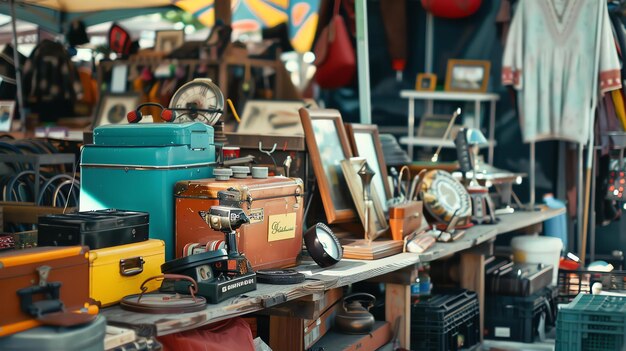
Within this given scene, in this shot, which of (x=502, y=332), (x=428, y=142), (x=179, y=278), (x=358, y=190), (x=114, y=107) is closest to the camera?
(x=179, y=278)

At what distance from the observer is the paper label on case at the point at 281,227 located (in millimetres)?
4367

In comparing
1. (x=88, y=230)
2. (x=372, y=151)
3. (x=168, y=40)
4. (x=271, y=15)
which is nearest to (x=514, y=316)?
(x=372, y=151)

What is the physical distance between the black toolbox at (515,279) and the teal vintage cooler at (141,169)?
9.13 ft

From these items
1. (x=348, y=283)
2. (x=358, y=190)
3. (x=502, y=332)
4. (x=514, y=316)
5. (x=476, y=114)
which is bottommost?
(x=502, y=332)

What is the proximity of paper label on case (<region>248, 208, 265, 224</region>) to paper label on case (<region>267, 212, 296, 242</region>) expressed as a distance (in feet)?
0.24

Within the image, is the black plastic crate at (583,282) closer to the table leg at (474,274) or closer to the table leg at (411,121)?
the table leg at (474,274)

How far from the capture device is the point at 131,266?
3672 mm

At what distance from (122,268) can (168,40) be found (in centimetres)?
560

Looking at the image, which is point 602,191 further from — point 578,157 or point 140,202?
point 140,202

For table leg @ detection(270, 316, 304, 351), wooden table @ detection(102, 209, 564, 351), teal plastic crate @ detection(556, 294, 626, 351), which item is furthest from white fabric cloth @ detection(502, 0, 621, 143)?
table leg @ detection(270, 316, 304, 351)

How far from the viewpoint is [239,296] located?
3809 mm

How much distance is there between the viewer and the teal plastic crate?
4344 millimetres

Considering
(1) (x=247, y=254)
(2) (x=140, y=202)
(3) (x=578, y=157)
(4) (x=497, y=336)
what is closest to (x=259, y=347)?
(1) (x=247, y=254)

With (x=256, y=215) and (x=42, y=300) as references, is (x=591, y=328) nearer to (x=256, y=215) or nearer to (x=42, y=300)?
(x=256, y=215)
